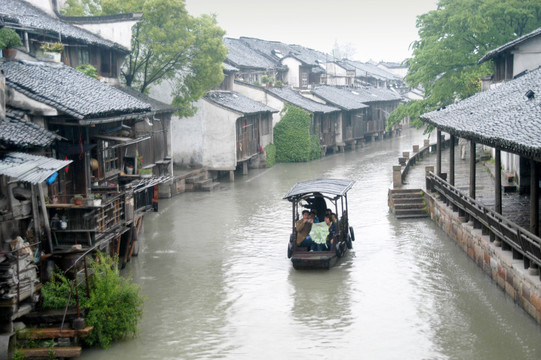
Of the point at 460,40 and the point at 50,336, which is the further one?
the point at 460,40

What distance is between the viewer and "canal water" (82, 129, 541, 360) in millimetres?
14906

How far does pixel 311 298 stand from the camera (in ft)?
60.6

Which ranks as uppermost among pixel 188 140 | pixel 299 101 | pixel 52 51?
pixel 52 51

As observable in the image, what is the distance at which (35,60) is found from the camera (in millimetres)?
20422

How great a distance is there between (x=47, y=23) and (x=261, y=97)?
23854 mm

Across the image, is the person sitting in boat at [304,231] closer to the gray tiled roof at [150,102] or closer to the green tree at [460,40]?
the gray tiled roof at [150,102]

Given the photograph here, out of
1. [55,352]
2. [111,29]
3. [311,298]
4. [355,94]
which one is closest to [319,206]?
[311,298]

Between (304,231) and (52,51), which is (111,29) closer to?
(52,51)

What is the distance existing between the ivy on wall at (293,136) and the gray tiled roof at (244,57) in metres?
5.29

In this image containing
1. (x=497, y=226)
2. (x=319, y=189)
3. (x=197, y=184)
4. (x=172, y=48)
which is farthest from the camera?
(x=197, y=184)

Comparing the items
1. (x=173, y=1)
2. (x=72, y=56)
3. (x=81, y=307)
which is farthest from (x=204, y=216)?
(x=81, y=307)

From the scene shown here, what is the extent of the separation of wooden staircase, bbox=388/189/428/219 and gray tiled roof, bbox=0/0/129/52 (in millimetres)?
12618

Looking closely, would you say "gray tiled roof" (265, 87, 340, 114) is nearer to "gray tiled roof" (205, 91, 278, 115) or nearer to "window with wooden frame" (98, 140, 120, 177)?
"gray tiled roof" (205, 91, 278, 115)

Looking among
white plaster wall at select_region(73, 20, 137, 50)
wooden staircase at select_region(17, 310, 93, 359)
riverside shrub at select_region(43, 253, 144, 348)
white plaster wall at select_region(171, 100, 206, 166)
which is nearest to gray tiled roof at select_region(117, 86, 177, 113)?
white plaster wall at select_region(73, 20, 137, 50)
